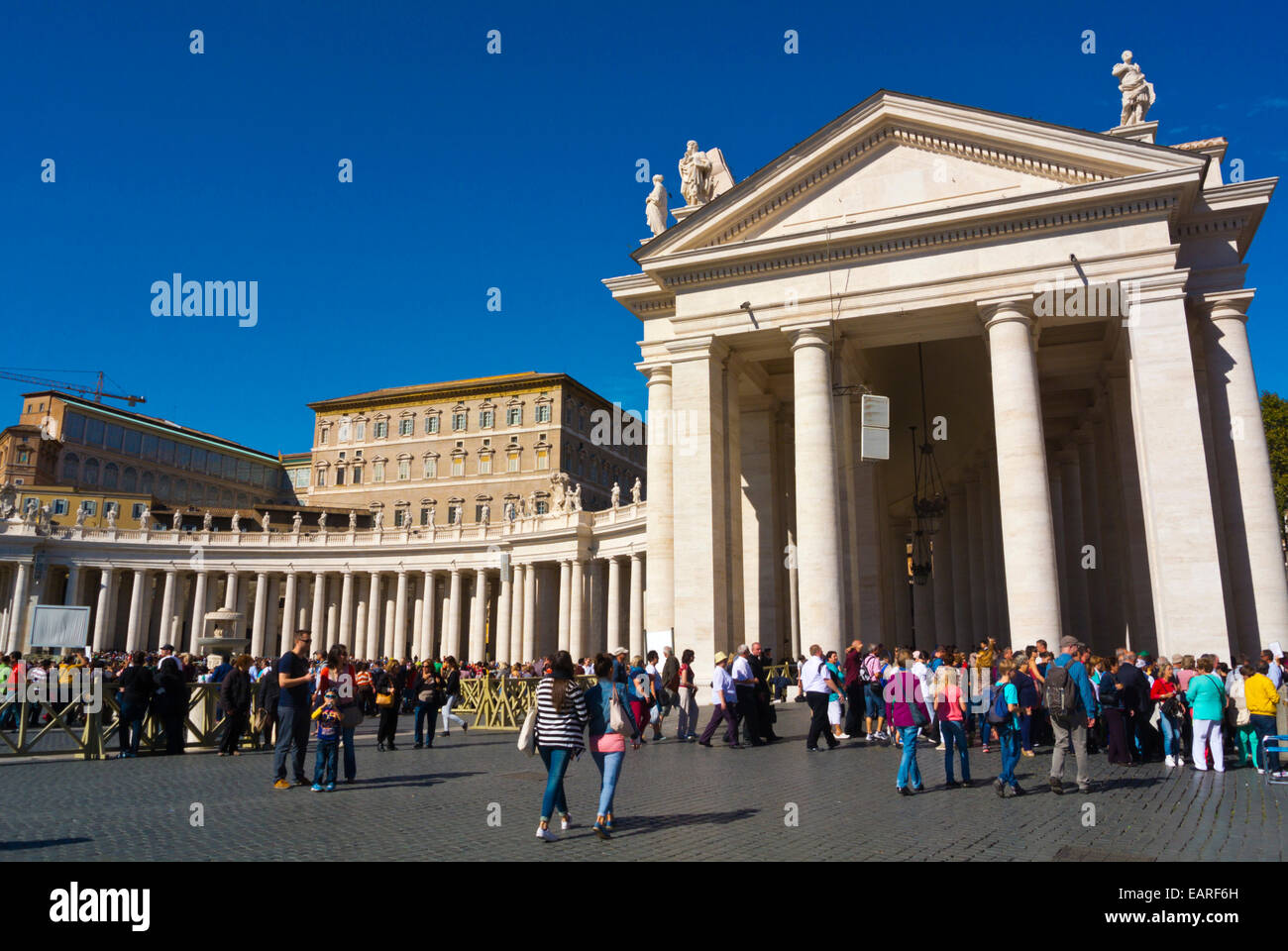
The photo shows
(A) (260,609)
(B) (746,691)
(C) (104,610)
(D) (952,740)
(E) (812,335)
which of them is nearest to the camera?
(D) (952,740)

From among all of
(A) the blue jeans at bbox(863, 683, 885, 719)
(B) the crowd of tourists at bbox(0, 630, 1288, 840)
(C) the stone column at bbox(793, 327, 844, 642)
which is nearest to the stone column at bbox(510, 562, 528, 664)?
(C) the stone column at bbox(793, 327, 844, 642)

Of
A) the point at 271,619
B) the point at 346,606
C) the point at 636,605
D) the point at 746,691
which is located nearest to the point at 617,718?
the point at 746,691

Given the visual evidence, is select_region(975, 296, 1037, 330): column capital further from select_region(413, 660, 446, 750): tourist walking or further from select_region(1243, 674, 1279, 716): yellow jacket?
select_region(413, 660, 446, 750): tourist walking

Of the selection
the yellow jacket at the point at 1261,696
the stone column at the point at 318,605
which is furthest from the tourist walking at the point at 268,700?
the stone column at the point at 318,605

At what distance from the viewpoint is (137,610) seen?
61.9 meters

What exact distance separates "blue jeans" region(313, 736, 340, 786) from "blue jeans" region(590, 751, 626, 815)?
15.2 ft

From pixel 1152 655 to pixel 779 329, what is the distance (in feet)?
43.3

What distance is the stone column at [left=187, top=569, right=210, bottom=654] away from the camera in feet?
202

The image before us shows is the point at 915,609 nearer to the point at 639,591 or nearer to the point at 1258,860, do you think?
the point at 639,591

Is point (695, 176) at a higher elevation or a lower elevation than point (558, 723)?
higher

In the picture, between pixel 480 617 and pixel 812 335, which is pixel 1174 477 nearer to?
pixel 812 335

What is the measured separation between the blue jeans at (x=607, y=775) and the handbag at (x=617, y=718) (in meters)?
0.23

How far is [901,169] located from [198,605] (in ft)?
189
